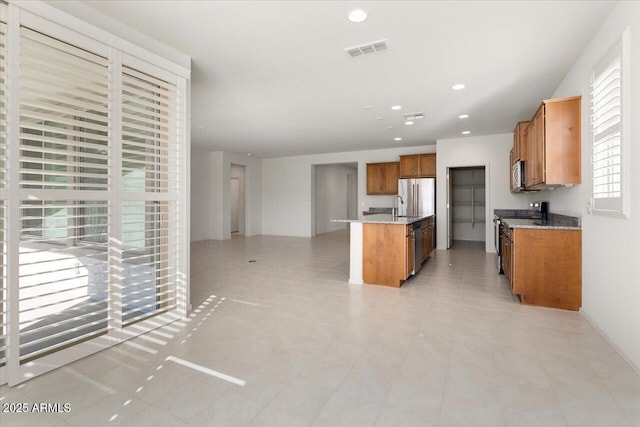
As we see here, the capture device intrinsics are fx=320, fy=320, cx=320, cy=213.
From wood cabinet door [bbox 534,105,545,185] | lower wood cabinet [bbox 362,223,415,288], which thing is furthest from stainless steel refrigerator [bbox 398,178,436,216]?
wood cabinet door [bbox 534,105,545,185]

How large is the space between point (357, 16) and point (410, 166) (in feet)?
19.7

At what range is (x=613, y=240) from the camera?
2611mm

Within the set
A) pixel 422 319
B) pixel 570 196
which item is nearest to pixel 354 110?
pixel 570 196

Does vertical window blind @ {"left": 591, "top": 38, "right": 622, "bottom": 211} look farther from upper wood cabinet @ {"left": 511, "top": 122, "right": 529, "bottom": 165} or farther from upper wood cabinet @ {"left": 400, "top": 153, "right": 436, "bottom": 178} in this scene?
upper wood cabinet @ {"left": 400, "top": 153, "right": 436, "bottom": 178}

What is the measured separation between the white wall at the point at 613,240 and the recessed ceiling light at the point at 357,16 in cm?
189

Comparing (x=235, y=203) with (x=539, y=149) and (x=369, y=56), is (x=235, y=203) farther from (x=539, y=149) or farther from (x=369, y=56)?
(x=539, y=149)

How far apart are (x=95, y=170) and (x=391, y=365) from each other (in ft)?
9.42

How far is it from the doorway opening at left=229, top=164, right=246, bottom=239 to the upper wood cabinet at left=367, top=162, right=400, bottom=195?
4.62m

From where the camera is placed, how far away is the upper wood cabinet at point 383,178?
8922 mm

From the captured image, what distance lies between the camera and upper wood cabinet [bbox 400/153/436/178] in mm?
8094

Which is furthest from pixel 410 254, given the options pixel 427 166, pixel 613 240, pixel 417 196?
pixel 427 166

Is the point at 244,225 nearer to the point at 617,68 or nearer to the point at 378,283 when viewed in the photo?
the point at 378,283

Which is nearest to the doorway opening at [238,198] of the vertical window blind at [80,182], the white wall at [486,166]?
the white wall at [486,166]

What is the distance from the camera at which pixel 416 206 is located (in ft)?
26.6
